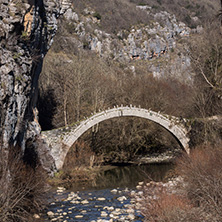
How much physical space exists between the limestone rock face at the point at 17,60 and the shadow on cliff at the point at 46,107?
22.1 feet

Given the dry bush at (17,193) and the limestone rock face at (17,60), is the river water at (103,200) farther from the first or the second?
the limestone rock face at (17,60)

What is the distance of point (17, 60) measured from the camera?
12.7 metres

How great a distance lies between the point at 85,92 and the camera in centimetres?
2306

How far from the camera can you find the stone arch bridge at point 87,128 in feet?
56.7

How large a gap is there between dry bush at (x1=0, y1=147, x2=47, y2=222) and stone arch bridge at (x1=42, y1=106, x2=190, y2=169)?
17.7 feet

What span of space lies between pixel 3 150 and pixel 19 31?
5268mm

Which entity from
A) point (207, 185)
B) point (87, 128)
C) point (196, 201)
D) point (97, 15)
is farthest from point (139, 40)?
point (207, 185)

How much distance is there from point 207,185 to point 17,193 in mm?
5092

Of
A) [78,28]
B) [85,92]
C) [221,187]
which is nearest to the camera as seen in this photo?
[221,187]

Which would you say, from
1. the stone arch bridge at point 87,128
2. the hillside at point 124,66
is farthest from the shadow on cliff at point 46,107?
Answer: the stone arch bridge at point 87,128

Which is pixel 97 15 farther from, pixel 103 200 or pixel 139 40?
pixel 103 200

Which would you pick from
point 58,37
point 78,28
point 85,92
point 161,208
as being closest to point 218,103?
point 85,92

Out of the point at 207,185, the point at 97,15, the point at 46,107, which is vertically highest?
the point at 97,15

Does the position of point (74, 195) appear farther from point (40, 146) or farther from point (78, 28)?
point (78, 28)
